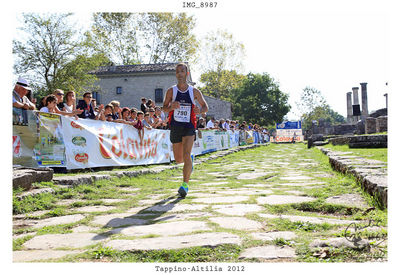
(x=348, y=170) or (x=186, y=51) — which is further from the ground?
(x=186, y=51)

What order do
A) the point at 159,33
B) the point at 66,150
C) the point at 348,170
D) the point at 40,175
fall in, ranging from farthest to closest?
the point at 159,33
the point at 66,150
the point at 348,170
the point at 40,175

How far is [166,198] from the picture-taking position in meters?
4.36

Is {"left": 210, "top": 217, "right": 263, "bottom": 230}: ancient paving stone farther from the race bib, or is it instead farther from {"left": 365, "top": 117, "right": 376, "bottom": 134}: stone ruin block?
{"left": 365, "top": 117, "right": 376, "bottom": 134}: stone ruin block

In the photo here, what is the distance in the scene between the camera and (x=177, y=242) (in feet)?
7.75

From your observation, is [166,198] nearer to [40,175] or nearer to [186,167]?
[186,167]

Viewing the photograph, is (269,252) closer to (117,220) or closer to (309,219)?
(309,219)

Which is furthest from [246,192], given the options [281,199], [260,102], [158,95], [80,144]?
[260,102]

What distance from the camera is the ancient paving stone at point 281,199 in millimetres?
3717

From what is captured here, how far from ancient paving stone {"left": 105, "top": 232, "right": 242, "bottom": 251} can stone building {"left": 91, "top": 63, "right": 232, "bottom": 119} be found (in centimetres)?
3653

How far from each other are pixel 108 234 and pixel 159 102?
3673 centimetres

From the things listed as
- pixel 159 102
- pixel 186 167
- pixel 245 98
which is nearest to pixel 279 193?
pixel 186 167

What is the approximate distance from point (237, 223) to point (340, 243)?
2.99ft

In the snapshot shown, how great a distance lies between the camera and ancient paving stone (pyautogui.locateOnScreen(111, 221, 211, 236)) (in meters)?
2.65

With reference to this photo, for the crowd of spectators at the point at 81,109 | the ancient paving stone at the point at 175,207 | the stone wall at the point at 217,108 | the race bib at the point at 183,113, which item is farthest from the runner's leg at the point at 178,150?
the stone wall at the point at 217,108
